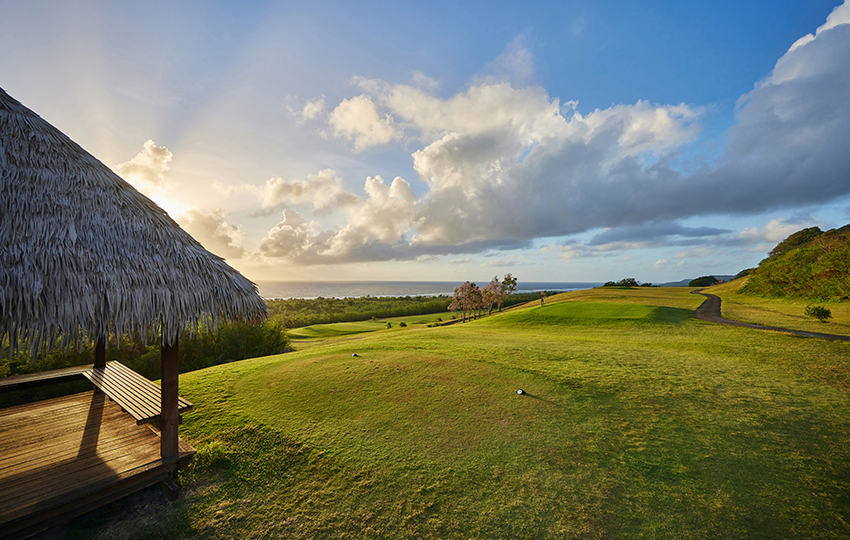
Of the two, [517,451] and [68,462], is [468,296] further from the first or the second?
[68,462]

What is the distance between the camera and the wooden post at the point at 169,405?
13.3 feet

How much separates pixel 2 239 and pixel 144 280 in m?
1.22

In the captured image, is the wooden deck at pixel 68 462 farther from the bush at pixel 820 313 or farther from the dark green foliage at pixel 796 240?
the dark green foliage at pixel 796 240

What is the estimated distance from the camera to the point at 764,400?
6.20 meters

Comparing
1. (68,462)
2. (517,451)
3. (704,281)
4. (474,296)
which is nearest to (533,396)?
(517,451)

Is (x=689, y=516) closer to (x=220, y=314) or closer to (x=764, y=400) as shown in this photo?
(x=764, y=400)

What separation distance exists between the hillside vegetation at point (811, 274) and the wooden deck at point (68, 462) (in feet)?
116

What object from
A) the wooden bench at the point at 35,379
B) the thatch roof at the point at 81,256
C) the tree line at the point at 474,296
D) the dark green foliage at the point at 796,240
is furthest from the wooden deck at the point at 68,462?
the dark green foliage at the point at 796,240

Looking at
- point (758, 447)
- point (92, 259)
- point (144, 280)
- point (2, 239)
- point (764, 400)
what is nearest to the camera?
point (2, 239)

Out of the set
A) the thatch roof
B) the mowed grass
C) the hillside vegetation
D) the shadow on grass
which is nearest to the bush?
the hillside vegetation

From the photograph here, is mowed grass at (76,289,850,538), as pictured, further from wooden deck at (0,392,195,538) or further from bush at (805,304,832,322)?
bush at (805,304,832,322)

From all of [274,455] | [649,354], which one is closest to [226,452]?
[274,455]

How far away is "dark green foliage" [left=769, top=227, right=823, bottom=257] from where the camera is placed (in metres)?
54.4

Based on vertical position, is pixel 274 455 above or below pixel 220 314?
below
